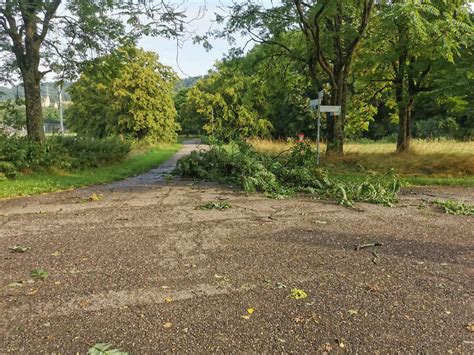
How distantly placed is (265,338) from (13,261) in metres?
3.48

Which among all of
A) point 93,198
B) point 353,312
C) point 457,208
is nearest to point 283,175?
point 457,208

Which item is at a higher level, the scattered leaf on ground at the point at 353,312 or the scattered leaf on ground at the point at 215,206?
the scattered leaf on ground at the point at 215,206

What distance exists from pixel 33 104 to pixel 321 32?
11.6 meters

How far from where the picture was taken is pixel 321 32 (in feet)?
50.4

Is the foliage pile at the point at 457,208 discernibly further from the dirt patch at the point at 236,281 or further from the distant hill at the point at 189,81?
the distant hill at the point at 189,81

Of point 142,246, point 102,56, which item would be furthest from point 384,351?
point 102,56

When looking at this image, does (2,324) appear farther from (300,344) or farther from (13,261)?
(300,344)

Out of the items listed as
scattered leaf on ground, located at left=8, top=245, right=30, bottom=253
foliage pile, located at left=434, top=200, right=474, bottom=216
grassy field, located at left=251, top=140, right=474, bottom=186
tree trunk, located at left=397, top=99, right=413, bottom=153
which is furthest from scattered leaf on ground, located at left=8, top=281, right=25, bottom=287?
tree trunk, located at left=397, top=99, right=413, bottom=153

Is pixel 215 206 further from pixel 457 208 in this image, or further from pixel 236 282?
pixel 457 208

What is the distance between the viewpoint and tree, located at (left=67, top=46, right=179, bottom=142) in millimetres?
30938

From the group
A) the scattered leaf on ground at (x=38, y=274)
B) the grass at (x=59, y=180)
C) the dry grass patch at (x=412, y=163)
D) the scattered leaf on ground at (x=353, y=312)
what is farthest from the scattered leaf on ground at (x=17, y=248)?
the dry grass patch at (x=412, y=163)

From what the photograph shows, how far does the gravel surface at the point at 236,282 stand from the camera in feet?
9.93

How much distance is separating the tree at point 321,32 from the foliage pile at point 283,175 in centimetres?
428

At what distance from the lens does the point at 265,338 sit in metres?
3.02
